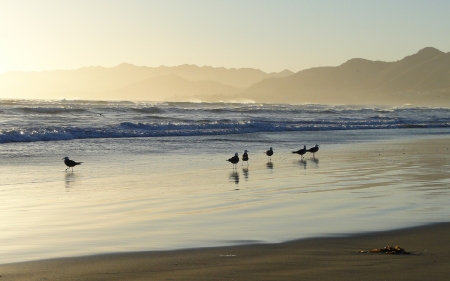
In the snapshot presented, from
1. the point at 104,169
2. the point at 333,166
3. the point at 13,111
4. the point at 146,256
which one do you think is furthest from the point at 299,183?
the point at 13,111

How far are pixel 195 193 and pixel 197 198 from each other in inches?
22.6

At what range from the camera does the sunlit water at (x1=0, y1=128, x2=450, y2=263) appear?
7.26 metres

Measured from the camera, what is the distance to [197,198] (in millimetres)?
10258

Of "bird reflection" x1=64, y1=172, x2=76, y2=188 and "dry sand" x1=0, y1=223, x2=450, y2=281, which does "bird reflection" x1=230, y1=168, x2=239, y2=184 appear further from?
"dry sand" x1=0, y1=223, x2=450, y2=281

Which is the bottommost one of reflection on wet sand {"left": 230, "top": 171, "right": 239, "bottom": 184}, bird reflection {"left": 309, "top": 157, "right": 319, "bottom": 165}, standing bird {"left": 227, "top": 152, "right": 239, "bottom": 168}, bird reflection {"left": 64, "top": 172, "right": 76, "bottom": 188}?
bird reflection {"left": 309, "top": 157, "right": 319, "bottom": 165}

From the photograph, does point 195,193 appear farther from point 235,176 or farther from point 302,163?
point 302,163

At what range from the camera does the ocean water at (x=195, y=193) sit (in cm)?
732

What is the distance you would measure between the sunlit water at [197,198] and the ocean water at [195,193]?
0.02 m

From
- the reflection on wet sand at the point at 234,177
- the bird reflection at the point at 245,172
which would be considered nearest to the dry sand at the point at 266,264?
the reflection on wet sand at the point at 234,177

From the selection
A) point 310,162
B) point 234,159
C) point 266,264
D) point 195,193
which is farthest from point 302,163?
point 266,264

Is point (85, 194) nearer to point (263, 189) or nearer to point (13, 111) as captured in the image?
point (263, 189)

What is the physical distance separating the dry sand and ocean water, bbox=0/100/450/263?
0.40 m

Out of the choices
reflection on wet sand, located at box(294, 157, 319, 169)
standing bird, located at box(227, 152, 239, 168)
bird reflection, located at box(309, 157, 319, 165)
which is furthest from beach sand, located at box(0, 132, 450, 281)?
bird reflection, located at box(309, 157, 319, 165)

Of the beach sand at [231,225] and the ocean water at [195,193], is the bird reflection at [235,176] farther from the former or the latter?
the beach sand at [231,225]
